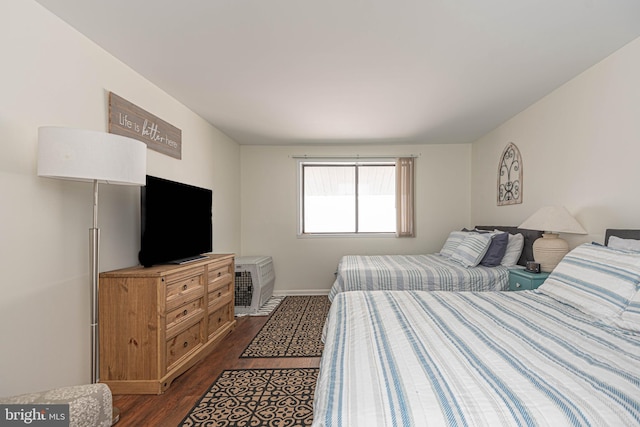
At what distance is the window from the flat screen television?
2.19 metres

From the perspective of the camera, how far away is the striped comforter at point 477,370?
0.86 m

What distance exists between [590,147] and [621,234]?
81 cm

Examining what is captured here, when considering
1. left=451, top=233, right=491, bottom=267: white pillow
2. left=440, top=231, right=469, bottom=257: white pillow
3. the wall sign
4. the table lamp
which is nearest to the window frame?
left=440, top=231, right=469, bottom=257: white pillow

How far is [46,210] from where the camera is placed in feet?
6.12

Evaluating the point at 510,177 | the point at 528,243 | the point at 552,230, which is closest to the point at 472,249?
the point at 528,243

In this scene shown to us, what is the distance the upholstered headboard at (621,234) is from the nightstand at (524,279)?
1.72ft

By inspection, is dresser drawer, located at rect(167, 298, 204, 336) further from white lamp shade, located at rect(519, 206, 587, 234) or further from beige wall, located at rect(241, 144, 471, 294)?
white lamp shade, located at rect(519, 206, 587, 234)

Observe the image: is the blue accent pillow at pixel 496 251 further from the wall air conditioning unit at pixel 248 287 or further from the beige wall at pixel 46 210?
the beige wall at pixel 46 210

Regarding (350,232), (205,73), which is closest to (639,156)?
(205,73)

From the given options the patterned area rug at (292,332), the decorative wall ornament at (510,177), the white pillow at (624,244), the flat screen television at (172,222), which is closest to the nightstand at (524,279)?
the white pillow at (624,244)

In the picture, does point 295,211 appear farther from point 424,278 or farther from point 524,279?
point 524,279

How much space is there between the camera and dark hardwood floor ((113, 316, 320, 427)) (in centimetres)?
193

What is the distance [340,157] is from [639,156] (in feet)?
11.6

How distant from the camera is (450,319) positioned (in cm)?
167
